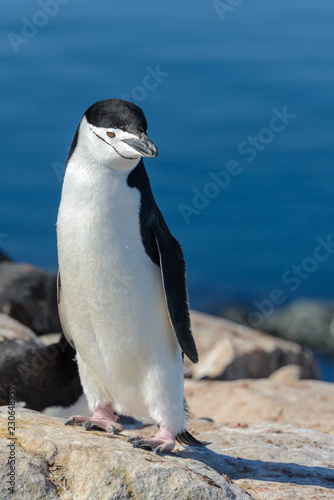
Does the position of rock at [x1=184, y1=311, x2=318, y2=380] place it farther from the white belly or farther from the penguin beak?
the penguin beak

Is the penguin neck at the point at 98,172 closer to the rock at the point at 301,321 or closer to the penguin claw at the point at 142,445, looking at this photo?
the penguin claw at the point at 142,445

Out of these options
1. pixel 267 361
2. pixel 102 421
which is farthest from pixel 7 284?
pixel 102 421

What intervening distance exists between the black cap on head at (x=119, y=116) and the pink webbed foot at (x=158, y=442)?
1681mm

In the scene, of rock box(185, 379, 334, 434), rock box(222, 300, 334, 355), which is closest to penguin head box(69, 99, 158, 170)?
rock box(185, 379, 334, 434)

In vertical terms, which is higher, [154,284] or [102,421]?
[154,284]

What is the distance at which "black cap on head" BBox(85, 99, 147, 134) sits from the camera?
4094mm

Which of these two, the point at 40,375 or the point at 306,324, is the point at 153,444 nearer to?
the point at 40,375

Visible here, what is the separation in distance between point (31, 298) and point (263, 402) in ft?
14.1

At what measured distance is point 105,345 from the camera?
441cm

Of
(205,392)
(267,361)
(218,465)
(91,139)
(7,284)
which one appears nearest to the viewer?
(91,139)

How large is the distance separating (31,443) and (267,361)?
6.42m

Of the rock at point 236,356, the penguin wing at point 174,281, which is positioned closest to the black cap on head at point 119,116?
the penguin wing at point 174,281

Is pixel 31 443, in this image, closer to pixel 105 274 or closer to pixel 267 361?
pixel 105 274

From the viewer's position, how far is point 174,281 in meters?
4.44
